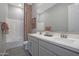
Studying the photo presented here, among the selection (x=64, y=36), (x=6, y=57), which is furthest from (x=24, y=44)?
(x=64, y=36)

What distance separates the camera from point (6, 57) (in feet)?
5.64

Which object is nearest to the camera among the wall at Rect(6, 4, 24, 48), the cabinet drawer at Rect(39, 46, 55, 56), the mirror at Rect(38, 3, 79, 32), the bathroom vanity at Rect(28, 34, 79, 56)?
the bathroom vanity at Rect(28, 34, 79, 56)

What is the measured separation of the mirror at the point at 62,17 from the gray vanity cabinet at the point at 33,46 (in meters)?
0.41

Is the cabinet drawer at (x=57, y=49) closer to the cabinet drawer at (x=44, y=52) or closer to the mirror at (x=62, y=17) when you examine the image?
the cabinet drawer at (x=44, y=52)

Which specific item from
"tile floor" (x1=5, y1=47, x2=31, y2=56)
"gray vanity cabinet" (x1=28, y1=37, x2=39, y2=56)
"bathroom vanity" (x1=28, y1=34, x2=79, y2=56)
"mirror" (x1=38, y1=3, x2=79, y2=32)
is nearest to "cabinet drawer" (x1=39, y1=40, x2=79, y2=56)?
"bathroom vanity" (x1=28, y1=34, x2=79, y2=56)

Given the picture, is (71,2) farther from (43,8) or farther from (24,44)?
(24,44)

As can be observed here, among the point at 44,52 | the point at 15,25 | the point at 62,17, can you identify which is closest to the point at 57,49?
the point at 44,52

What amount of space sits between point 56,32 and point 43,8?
1.92ft

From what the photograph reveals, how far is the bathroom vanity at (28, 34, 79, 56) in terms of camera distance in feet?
3.73

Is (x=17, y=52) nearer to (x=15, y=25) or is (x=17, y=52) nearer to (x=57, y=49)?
(x=15, y=25)

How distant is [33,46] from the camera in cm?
192

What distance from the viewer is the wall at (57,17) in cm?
185

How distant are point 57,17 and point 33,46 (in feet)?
2.59

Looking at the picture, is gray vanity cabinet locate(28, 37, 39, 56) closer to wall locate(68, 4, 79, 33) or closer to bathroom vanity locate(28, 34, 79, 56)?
bathroom vanity locate(28, 34, 79, 56)
